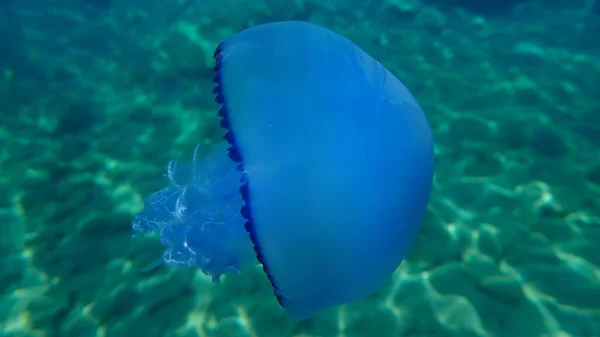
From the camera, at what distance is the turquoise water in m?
3.92

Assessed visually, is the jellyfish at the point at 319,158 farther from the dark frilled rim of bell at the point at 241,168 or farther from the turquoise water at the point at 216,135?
the turquoise water at the point at 216,135

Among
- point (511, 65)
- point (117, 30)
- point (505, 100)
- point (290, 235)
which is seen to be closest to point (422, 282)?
point (290, 235)

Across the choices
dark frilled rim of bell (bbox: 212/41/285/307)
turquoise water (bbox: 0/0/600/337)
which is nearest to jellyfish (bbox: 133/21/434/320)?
dark frilled rim of bell (bbox: 212/41/285/307)

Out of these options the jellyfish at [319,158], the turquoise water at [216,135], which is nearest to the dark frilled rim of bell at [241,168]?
the jellyfish at [319,158]

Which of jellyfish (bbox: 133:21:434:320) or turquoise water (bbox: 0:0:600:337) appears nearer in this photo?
jellyfish (bbox: 133:21:434:320)

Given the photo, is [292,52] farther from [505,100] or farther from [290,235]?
[505,100]

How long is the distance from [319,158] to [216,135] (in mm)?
3953

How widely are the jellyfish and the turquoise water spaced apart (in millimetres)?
1545

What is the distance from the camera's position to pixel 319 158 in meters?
2.28

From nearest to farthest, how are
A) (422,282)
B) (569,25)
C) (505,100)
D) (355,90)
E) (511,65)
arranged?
(355,90) → (422,282) → (505,100) → (511,65) → (569,25)

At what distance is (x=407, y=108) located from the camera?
8.87 ft

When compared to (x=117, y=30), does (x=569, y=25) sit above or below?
below

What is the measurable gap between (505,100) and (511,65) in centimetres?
139

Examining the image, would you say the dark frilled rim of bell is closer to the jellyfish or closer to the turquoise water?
the jellyfish
